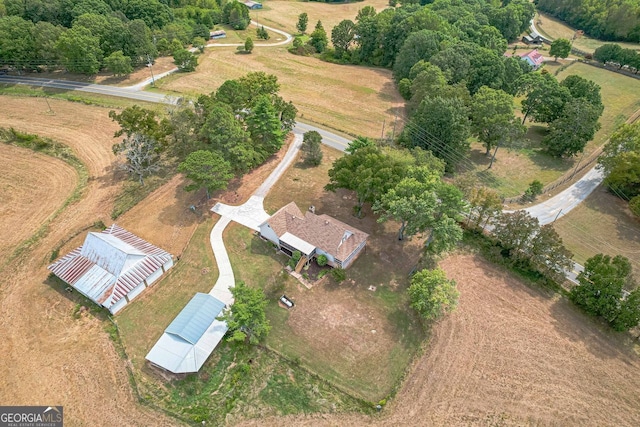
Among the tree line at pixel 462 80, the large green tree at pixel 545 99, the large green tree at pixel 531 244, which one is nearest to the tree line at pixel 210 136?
→ the tree line at pixel 462 80

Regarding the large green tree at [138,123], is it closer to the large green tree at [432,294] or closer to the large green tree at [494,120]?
the large green tree at [432,294]

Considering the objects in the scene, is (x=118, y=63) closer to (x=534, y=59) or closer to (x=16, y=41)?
(x=16, y=41)

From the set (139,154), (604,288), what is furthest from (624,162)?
(139,154)

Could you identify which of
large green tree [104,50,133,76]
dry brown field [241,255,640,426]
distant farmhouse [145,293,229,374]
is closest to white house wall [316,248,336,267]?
distant farmhouse [145,293,229,374]

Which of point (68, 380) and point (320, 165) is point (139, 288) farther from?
point (320, 165)

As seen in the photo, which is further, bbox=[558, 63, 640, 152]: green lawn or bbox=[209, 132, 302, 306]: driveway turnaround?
bbox=[558, 63, 640, 152]: green lawn

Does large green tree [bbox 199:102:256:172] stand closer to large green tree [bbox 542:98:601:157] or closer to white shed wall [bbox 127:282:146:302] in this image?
white shed wall [bbox 127:282:146:302]

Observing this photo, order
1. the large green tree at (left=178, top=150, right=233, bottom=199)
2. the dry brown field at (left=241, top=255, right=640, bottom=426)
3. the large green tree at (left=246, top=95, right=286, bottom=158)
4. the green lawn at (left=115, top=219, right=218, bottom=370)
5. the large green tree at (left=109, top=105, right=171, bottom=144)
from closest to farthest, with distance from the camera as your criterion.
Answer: the dry brown field at (left=241, top=255, right=640, bottom=426), the green lawn at (left=115, top=219, right=218, bottom=370), the large green tree at (left=178, top=150, right=233, bottom=199), the large green tree at (left=109, top=105, right=171, bottom=144), the large green tree at (left=246, top=95, right=286, bottom=158)

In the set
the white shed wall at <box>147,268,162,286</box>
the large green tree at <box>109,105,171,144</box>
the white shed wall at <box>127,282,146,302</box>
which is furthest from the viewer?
the large green tree at <box>109,105,171,144</box>
